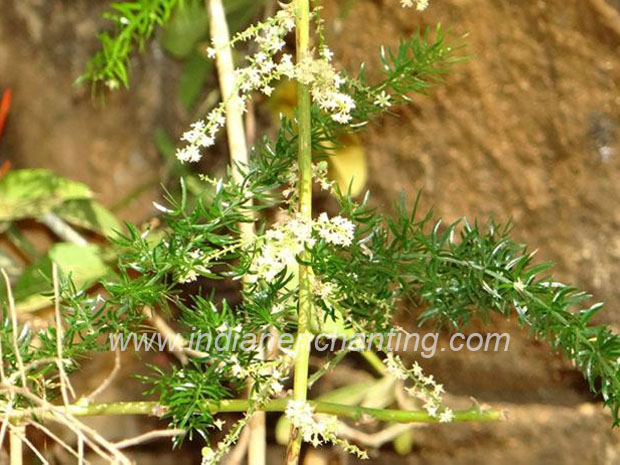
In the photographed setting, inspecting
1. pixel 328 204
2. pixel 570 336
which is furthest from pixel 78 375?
pixel 570 336

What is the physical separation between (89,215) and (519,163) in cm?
51

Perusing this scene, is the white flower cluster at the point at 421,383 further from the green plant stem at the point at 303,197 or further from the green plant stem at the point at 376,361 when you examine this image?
the green plant stem at the point at 376,361

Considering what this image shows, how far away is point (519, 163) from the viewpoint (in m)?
0.82

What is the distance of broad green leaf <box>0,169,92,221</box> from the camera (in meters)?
0.99

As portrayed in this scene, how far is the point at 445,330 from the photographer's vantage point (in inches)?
34.3

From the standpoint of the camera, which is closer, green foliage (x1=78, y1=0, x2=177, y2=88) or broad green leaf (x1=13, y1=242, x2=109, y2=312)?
green foliage (x1=78, y1=0, x2=177, y2=88)

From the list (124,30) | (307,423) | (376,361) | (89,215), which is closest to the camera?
(307,423)

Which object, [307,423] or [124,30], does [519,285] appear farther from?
[124,30]

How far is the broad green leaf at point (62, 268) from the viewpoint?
941mm

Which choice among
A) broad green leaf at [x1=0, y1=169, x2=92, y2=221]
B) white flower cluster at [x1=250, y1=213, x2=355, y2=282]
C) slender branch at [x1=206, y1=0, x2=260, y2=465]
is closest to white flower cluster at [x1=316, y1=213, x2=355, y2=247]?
white flower cluster at [x1=250, y1=213, x2=355, y2=282]

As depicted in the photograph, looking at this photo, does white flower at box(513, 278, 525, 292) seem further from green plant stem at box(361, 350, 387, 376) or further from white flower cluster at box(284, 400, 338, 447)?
green plant stem at box(361, 350, 387, 376)

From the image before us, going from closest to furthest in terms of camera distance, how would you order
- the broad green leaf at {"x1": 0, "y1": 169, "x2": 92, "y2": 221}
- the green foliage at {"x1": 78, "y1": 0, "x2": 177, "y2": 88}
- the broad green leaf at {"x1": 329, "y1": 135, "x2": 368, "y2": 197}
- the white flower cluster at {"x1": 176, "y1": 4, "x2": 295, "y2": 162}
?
the white flower cluster at {"x1": 176, "y1": 4, "x2": 295, "y2": 162}
the green foliage at {"x1": 78, "y1": 0, "x2": 177, "y2": 88}
the broad green leaf at {"x1": 329, "y1": 135, "x2": 368, "y2": 197}
the broad green leaf at {"x1": 0, "y1": 169, "x2": 92, "y2": 221}

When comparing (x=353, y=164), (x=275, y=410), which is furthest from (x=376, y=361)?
(x=275, y=410)

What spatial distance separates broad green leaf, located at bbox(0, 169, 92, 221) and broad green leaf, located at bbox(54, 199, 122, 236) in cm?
2
